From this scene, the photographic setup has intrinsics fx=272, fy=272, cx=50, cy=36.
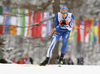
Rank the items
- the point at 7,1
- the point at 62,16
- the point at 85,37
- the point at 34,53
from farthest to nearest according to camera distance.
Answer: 1. the point at 34,53
2. the point at 85,37
3. the point at 7,1
4. the point at 62,16

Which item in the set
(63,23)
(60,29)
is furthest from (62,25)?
(60,29)

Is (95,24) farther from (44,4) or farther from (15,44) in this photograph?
(15,44)

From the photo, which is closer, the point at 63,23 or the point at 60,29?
the point at 63,23

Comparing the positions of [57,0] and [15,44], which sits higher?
[57,0]

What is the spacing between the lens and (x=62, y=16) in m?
7.99

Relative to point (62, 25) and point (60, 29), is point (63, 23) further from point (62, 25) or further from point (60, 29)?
point (60, 29)

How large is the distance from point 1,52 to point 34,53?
27.9 m

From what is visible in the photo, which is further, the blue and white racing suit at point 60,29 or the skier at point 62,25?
the blue and white racing suit at point 60,29

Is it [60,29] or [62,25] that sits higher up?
[62,25]

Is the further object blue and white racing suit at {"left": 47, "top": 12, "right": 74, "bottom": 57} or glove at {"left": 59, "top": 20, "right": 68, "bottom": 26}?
blue and white racing suit at {"left": 47, "top": 12, "right": 74, "bottom": 57}

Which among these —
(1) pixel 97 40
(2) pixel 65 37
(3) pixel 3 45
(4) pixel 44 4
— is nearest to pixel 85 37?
(1) pixel 97 40

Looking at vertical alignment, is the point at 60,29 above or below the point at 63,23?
below

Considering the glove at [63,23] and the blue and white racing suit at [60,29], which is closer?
the glove at [63,23]

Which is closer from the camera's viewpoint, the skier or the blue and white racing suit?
the skier
